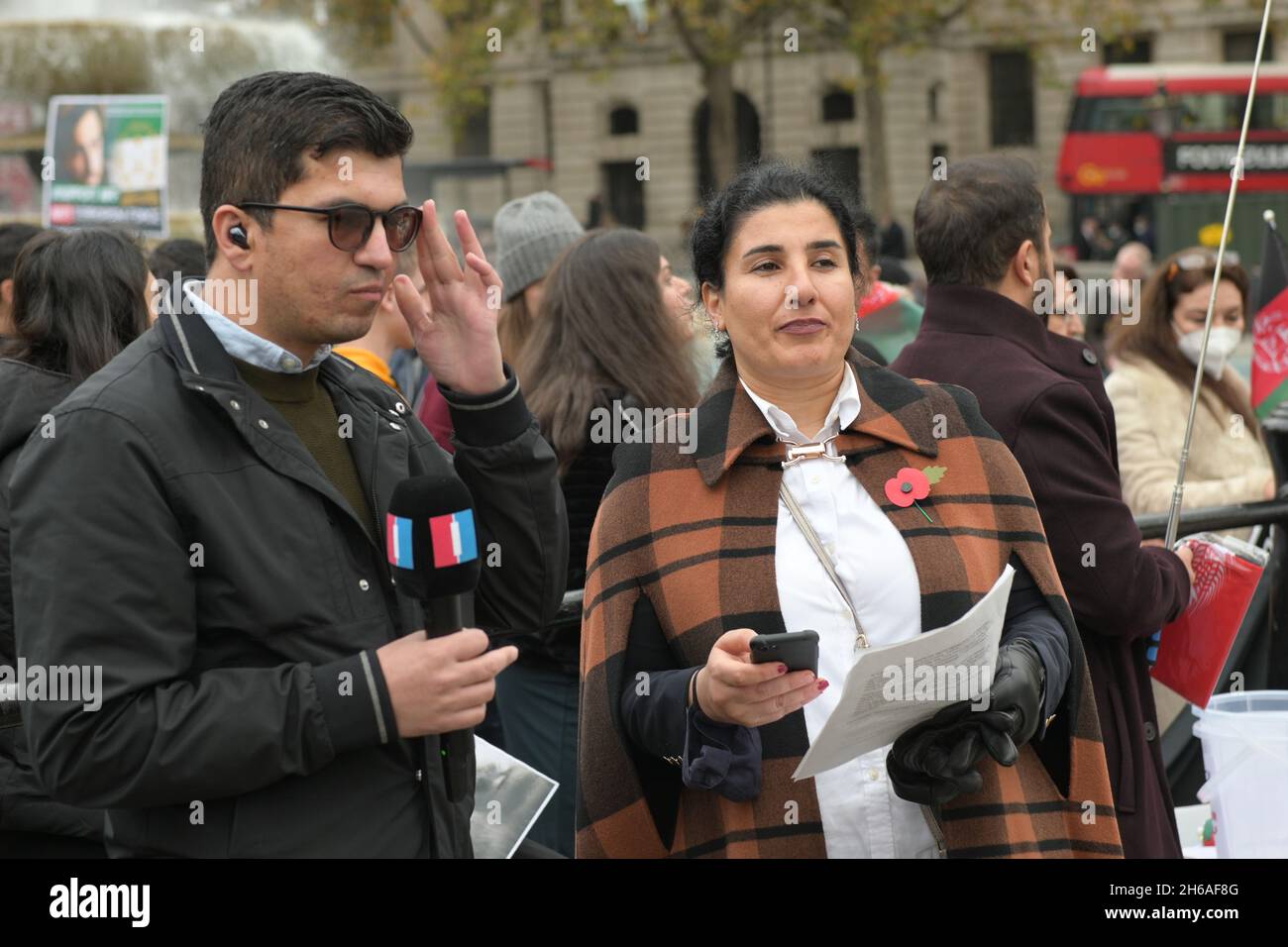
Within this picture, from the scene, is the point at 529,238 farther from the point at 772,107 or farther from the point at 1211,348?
the point at 772,107

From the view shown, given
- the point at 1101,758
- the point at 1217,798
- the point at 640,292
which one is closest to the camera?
the point at 1101,758

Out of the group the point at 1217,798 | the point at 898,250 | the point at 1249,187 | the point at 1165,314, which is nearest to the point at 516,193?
the point at 1249,187

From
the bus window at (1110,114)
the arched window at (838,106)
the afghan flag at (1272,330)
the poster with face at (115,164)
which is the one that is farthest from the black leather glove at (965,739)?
the arched window at (838,106)

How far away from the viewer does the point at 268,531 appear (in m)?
2.28

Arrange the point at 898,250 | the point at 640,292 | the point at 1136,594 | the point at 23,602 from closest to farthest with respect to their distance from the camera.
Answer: the point at 23,602
the point at 1136,594
the point at 640,292
the point at 898,250

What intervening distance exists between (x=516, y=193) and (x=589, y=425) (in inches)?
1491

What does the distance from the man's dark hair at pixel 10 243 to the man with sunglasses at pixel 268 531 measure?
3.13 m

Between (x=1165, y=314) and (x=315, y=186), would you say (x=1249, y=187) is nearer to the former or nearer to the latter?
(x=1165, y=314)

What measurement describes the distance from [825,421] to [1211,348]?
350 centimetres

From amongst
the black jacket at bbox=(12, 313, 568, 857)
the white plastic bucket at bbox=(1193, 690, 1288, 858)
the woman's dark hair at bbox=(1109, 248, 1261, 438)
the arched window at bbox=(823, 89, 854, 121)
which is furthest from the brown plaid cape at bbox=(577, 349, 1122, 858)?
the arched window at bbox=(823, 89, 854, 121)

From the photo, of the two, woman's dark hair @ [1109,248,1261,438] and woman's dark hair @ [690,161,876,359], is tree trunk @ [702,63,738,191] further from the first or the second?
woman's dark hair @ [690,161,876,359]

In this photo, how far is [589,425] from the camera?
4.24 metres

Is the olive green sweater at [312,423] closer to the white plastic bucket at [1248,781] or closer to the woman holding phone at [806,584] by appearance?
the woman holding phone at [806,584]

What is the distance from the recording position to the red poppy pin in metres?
2.86
